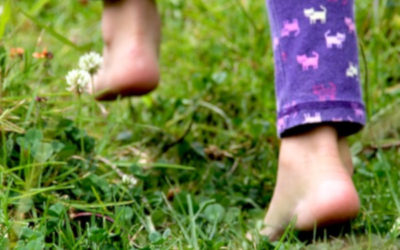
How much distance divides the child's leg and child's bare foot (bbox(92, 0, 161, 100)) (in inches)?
16.8

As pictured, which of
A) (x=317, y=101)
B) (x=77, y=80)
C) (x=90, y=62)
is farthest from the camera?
(x=90, y=62)

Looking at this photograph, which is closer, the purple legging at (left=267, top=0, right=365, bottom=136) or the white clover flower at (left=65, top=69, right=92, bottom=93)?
the purple legging at (left=267, top=0, right=365, bottom=136)

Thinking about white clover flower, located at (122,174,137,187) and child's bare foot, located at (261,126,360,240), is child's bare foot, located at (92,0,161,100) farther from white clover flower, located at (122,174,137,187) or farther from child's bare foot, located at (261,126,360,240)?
child's bare foot, located at (261,126,360,240)

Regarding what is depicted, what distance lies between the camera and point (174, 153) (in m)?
1.58

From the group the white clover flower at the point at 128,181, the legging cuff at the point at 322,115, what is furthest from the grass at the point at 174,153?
the legging cuff at the point at 322,115

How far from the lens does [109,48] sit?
158 centimetres

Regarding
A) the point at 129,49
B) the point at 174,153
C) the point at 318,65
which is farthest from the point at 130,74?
the point at 318,65

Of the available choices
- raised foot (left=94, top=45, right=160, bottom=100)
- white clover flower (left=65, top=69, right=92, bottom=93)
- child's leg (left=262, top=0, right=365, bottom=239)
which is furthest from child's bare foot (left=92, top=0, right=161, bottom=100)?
child's leg (left=262, top=0, right=365, bottom=239)

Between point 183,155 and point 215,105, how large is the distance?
33 centimetres

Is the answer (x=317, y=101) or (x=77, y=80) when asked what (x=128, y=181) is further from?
(x=317, y=101)

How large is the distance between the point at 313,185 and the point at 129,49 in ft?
1.98

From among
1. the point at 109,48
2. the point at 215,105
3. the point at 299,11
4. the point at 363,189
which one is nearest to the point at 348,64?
the point at 299,11

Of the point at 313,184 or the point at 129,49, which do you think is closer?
the point at 313,184

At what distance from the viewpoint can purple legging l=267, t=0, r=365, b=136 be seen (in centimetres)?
107
